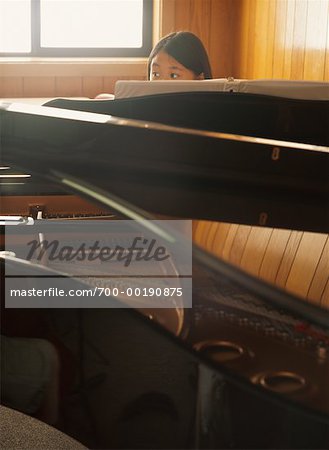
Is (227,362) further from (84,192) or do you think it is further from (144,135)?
(144,135)

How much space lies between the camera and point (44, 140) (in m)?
1.04

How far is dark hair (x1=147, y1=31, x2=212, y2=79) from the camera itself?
3.17 m

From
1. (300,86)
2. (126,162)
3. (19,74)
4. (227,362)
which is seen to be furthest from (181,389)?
(19,74)

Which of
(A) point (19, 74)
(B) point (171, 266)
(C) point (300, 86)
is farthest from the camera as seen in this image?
(A) point (19, 74)

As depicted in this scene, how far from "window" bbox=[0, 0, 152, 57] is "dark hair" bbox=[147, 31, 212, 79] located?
1.00 m

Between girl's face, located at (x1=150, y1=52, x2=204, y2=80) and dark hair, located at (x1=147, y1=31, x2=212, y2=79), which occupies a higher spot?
dark hair, located at (x1=147, y1=31, x2=212, y2=79)

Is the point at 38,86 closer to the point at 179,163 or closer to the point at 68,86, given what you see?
the point at 68,86

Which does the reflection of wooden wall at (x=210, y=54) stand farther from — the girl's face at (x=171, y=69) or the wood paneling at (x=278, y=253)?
the wood paneling at (x=278, y=253)

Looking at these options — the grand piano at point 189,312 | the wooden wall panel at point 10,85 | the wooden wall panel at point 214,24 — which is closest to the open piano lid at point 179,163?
the grand piano at point 189,312

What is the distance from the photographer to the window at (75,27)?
4059 millimetres

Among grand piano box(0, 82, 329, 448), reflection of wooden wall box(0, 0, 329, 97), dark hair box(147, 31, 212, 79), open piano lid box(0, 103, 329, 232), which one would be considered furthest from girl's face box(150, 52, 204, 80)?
open piano lid box(0, 103, 329, 232)

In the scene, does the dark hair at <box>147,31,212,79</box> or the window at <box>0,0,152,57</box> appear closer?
the dark hair at <box>147,31,212,79</box>

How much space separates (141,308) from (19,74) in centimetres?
347

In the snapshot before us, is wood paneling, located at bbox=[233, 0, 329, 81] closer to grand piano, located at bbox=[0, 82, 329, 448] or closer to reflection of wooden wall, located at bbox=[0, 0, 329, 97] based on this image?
reflection of wooden wall, located at bbox=[0, 0, 329, 97]
